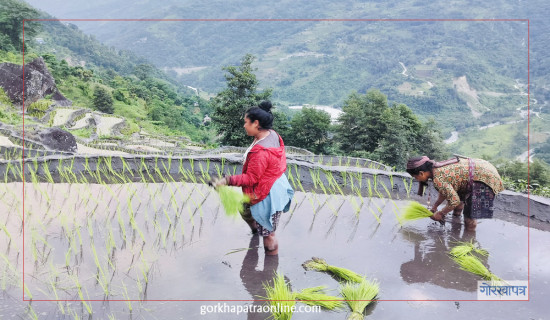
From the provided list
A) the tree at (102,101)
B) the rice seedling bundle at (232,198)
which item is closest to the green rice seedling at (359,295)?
the rice seedling bundle at (232,198)

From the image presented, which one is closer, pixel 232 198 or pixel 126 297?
pixel 126 297

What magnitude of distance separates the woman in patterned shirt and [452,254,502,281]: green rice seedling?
56cm

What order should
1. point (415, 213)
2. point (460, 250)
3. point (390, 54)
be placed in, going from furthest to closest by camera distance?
point (390, 54)
point (415, 213)
point (460, 250)

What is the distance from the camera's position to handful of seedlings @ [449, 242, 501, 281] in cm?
397

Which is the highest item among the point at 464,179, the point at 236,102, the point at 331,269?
the point at 464,179

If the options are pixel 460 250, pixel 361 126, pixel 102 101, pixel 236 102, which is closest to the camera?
pixel 460 250

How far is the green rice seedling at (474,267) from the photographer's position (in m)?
3.95

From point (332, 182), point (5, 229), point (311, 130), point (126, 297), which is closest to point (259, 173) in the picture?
point (126, 297)

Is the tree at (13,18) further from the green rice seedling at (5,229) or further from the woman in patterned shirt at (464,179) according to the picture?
the woman in patterned shirt at (464,179)

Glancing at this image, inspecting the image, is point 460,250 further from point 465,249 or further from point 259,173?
point 259,173

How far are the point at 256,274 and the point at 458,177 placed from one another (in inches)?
84.5

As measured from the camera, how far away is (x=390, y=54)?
5246 inches

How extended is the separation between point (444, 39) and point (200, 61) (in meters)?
79.0

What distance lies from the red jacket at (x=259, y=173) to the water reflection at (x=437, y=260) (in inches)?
53.7
